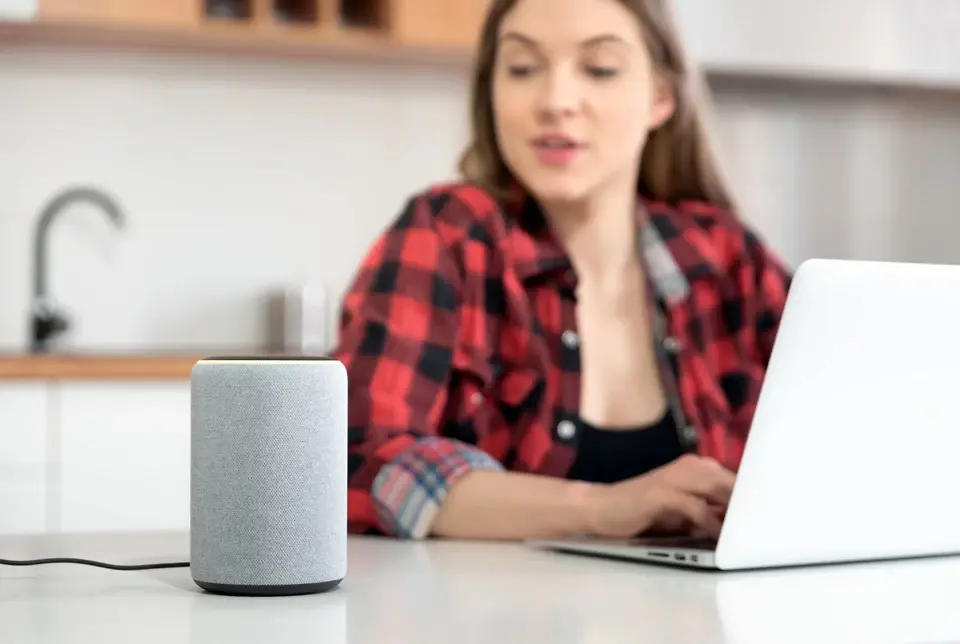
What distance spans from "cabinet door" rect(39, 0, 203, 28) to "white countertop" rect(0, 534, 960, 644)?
2129mm

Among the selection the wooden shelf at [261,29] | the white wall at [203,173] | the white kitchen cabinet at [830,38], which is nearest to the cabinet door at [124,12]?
the wooden shelf at [261,29]

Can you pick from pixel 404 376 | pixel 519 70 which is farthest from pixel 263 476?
pixel 519 70

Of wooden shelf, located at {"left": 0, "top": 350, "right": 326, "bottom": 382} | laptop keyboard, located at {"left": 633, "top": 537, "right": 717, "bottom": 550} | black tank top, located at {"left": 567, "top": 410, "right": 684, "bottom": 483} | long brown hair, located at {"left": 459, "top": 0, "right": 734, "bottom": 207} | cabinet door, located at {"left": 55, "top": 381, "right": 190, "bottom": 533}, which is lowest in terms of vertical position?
cabinet door, located at {"left": 55, "top": 381, "right": 190, "bottom": 533}

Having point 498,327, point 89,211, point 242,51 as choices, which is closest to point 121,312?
point 89,211

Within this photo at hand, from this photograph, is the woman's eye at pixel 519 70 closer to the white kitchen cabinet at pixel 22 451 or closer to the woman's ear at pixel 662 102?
the woman's ear at pixel 662 102

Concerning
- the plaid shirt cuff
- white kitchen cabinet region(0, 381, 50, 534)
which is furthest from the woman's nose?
white kitchen cabinet region(0, 381, 50, 534)

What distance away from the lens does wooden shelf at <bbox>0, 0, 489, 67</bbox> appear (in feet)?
9.71

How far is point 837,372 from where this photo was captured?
884mm

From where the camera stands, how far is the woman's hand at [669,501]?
3.76 ft

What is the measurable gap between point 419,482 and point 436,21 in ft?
6.71

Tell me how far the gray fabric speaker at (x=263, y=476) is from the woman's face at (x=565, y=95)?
801 mm

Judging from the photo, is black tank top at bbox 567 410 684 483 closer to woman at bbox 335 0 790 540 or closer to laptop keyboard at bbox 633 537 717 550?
woman at bbox 335 0 790 540

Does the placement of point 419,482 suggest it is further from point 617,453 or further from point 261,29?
point 261,29

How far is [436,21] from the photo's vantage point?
313cm
